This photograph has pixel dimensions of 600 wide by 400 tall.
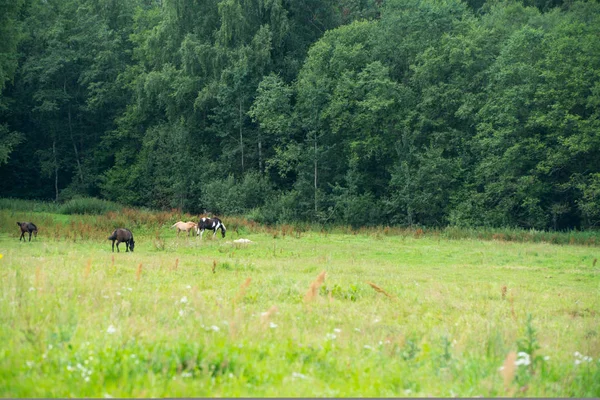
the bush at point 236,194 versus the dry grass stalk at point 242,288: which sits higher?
the bush at point 236,194

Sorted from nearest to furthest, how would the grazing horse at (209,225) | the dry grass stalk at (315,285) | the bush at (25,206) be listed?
the dry grass stalk at (315,285) → the grazing horse at (209,225) → the bush at (25,206)

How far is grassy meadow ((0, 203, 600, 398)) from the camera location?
23.1 ft

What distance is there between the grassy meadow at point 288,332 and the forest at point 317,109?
27.7m

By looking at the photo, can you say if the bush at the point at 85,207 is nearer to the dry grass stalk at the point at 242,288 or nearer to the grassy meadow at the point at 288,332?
the grassy meadow at the point at 288,332

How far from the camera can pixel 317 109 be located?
170 ft

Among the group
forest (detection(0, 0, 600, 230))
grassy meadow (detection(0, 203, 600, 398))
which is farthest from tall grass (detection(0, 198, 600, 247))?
grassy meadow (detection(0, 203, 600, 398))

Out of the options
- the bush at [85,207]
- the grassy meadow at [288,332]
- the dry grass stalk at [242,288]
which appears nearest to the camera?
the grassy meadow at [288,332]

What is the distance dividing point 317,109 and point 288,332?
142 ft

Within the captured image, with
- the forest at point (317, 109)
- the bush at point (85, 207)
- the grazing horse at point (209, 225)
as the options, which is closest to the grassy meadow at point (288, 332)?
the grazing horse at point (209, 225)

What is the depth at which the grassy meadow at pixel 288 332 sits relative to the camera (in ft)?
23.1

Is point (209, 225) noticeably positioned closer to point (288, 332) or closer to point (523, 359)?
point (288, 332)

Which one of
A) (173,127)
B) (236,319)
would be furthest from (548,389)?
(173,127)

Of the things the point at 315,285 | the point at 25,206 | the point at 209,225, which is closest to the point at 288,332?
the point at 315,285

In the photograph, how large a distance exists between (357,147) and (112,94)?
2427 centimetres
